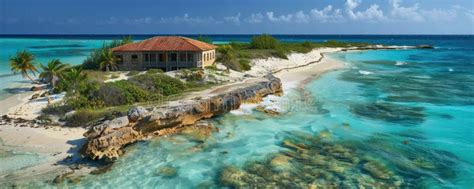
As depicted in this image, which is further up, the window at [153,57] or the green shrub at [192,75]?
the window at [153,57]

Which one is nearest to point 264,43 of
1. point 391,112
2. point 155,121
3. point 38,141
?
point 391,112

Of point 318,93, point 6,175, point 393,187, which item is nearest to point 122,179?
point 6,175

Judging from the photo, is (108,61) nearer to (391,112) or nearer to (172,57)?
(172,57)

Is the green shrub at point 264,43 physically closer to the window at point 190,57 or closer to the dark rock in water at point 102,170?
the window at point 190,57

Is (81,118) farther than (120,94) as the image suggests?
No

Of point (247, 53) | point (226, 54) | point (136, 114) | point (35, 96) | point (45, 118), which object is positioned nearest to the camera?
point (136, 114)

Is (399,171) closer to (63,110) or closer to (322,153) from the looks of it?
(322,153)

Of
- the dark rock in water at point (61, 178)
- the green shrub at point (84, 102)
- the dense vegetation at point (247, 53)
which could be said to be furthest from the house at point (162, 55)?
the dark rock in water at point (61, 178)
